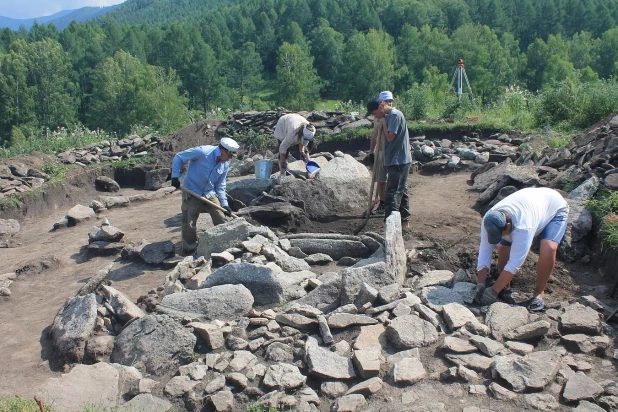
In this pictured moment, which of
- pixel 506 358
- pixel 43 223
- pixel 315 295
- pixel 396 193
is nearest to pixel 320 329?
pixel 315 295

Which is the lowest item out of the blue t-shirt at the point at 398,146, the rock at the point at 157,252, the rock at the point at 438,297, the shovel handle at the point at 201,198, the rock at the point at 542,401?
the rock at the point at 157,252

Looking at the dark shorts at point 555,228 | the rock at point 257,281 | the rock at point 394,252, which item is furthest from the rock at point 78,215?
the dark shorts at point 555,228

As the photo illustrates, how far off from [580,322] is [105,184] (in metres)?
10.9

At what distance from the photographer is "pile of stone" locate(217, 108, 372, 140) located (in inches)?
564

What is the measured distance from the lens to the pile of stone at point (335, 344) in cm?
404

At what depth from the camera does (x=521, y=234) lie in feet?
15.6

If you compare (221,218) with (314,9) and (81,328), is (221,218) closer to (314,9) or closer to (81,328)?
(81,328)

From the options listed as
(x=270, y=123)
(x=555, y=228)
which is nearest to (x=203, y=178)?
(x=555, y=228)

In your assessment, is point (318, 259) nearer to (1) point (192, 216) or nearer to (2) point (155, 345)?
(1) point (192, 216)

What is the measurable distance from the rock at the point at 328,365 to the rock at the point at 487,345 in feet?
3.27

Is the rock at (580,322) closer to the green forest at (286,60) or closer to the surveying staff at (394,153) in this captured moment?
the surveying staff at (394,153)

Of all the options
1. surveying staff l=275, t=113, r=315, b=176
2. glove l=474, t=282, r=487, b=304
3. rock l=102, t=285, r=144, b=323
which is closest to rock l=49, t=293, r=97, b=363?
rock l=102, t=285, r=144, b=323

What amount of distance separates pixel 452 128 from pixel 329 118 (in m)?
3.21

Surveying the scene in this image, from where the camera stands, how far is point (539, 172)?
8.77 m
